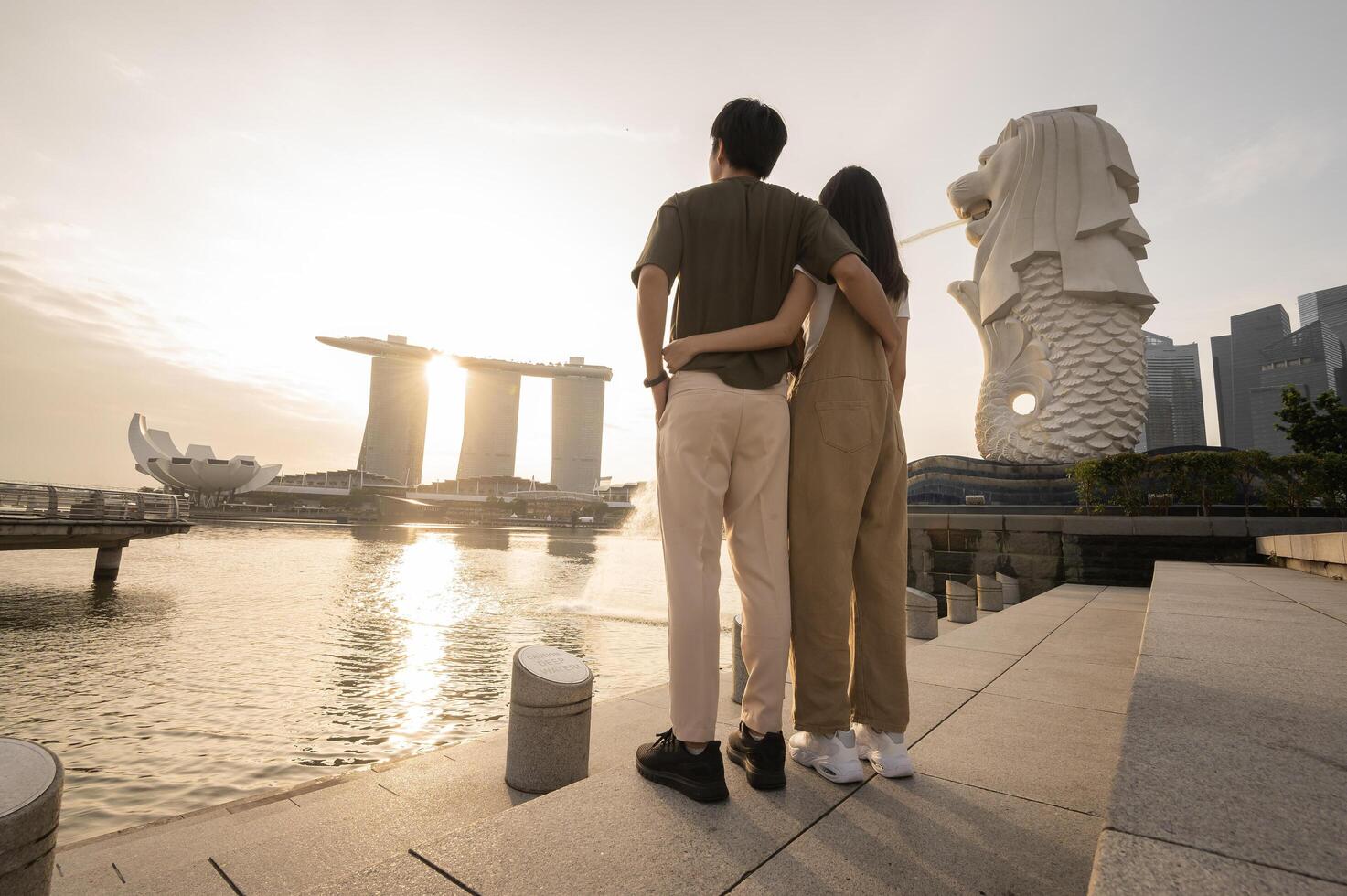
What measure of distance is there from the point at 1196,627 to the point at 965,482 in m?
19.1

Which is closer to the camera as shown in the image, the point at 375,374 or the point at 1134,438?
the point at 1134,438

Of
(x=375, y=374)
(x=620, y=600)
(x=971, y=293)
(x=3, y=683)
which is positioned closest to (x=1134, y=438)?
(x=971, y=293)

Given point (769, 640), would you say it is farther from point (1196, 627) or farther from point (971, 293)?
point (971, 293)

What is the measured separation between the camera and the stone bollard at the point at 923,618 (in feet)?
20.8

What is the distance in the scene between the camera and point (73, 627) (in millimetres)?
9305

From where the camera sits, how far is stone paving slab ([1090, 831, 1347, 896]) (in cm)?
81

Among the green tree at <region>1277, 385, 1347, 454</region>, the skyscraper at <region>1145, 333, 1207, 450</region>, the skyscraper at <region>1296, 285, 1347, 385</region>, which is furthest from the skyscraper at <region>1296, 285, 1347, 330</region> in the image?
the green tree at <region>1277, 385, 1347, 454</region>

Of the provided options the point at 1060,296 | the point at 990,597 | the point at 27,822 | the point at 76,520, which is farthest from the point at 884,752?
the point at 1060,296

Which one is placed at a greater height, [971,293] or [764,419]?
[971,293]

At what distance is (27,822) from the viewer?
1579mm

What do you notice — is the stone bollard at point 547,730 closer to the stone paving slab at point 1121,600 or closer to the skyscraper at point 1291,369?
the stone paving slab at point 1121,600

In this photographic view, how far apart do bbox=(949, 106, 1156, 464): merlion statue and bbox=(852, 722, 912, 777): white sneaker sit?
73.0 ft

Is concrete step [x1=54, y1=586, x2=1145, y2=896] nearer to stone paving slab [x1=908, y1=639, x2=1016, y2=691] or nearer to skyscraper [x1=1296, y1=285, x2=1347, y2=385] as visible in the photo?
stone paving slab [x1=908, y1=639, x2=1016, y2=691]

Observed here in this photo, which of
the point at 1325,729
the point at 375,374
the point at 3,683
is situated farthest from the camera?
the point at 375,374
